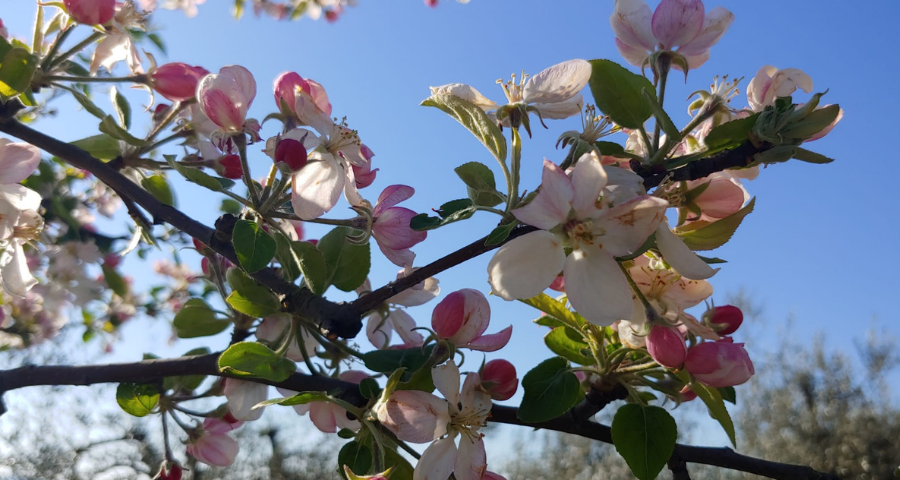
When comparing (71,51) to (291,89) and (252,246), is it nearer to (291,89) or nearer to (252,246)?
(291,89)

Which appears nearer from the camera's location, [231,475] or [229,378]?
[229,378]

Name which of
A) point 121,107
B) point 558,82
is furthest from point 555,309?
point 121,107

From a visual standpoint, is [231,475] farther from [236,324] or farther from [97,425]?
[236,324]

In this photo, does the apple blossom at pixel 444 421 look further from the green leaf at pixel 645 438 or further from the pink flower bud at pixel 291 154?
the pink flower bud at pixel 291 154

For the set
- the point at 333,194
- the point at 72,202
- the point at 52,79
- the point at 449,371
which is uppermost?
the point at 72,202

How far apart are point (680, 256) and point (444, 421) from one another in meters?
0.38

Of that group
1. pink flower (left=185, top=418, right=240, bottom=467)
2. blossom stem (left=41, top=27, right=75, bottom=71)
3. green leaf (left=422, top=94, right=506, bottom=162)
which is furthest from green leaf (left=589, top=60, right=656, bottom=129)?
pink flower (left=185, top=418, right=240, bottom=467)

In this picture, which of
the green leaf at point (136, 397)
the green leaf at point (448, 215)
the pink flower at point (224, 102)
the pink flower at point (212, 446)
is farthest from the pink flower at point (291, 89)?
the pink flower at point (212, 446)

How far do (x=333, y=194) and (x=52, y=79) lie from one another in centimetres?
66

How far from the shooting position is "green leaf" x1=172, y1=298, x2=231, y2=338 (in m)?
1.20

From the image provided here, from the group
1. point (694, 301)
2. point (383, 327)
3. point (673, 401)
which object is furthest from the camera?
point (383, 327)

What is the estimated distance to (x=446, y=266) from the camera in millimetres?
830

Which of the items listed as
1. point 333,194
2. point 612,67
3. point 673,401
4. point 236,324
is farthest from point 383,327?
point 612,67

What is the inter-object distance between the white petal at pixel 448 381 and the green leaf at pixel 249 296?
0.34 meters
